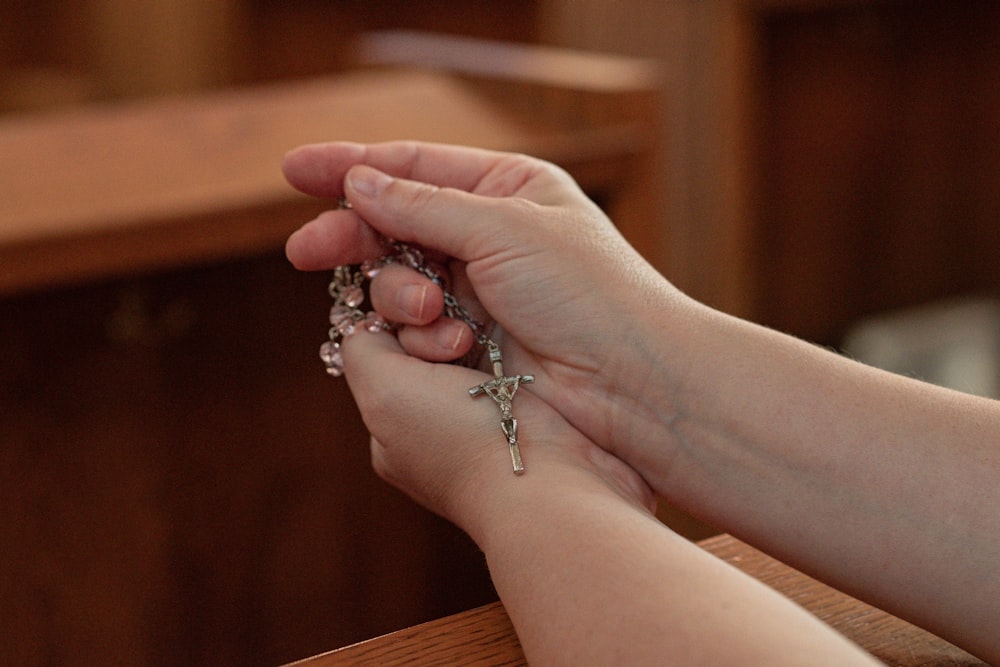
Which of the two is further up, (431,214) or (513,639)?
(431,214)

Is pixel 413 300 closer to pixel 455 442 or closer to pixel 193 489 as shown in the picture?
pixel 455 442

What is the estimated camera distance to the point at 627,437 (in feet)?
2.55

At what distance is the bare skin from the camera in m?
0.54

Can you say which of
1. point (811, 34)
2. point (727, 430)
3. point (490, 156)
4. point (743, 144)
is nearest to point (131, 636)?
point (490, 156)

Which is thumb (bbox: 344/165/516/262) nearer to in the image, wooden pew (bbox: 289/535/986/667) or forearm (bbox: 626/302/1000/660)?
forearm (bbox: 626/302/1000/660)

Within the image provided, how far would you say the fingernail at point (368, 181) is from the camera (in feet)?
2.74

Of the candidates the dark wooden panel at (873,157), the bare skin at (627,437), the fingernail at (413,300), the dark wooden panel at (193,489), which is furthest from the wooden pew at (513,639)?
the dark wooden panel at (873,157)

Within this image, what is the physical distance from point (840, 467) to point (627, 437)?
17 cm

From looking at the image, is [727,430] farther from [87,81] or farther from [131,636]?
[87,81]

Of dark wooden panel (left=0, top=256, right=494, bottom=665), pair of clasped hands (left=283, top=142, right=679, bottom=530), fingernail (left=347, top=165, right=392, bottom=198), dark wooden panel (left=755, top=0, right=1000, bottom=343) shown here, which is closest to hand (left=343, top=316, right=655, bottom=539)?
pair of clasped hands (left=283, top=142, right=679, bottom=530)

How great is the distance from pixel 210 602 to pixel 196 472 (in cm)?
18

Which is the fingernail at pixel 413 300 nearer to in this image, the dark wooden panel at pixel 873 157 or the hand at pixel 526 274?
the hand at pixel 526 274

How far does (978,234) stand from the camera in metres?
3.16

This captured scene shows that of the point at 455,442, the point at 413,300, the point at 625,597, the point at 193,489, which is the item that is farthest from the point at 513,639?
the point at 193,489
